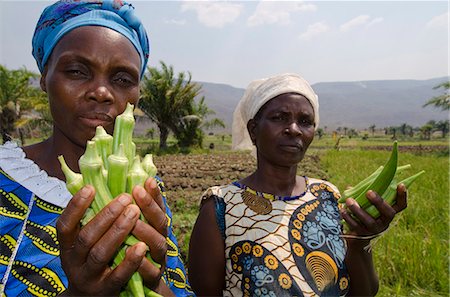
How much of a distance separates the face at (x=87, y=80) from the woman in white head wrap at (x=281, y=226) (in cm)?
87

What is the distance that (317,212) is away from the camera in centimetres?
201

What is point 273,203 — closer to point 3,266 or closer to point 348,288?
point 348,288

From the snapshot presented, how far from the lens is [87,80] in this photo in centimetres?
131

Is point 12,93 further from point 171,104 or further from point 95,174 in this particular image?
point 95,174

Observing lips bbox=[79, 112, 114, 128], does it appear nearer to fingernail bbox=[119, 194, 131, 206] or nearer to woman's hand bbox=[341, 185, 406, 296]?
fingernail bbox=[119, 194, 131, 206]

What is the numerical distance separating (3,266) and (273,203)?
4.13ft

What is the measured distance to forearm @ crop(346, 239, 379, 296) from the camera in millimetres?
1827

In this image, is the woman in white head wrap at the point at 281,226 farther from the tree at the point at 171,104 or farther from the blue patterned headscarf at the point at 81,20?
the tree at the point at 171,104

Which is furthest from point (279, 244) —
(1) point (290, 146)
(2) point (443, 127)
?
(2) point (443, 127)

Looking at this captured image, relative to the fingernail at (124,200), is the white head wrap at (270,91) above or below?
above

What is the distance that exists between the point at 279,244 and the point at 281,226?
97 mm

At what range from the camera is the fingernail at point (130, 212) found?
3.04 ft

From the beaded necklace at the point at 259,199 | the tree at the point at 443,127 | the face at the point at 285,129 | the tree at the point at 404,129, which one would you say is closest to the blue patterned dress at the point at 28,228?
the beaded necklace at the point at 259,199

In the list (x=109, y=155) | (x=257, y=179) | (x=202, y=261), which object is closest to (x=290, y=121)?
(x=257, y=179)
